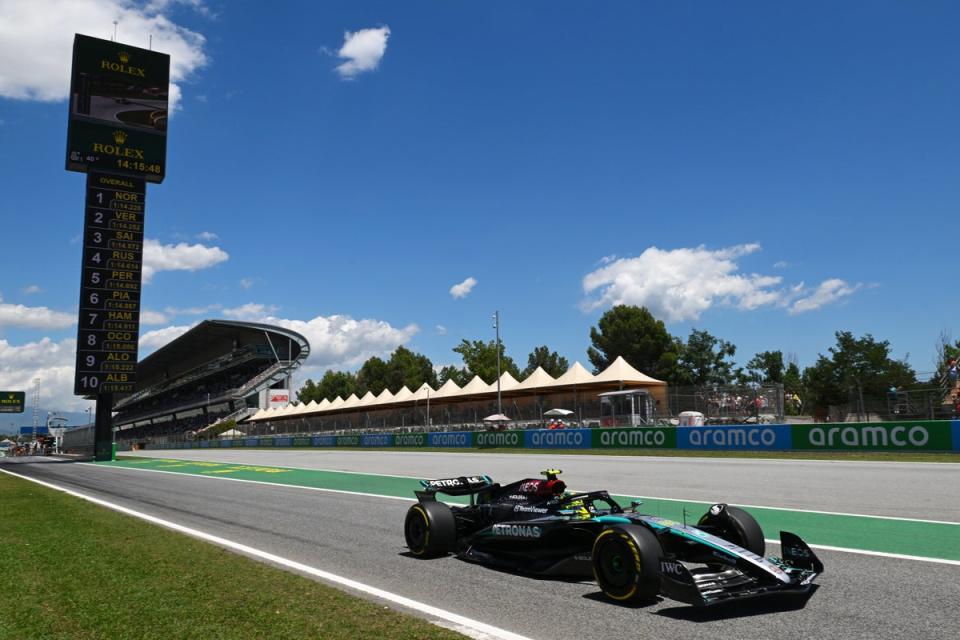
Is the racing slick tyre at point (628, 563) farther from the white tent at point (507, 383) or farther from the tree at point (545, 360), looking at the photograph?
the tree at point (545, 360)

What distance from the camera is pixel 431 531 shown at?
23.9ft

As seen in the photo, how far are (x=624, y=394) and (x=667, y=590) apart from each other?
3151 centimetres

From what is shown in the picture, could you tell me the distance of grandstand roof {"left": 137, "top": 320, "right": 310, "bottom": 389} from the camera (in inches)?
3967

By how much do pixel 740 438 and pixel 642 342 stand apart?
51.3 metres

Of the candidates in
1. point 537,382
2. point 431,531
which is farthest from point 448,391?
point 431,531

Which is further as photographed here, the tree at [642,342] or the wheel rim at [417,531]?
the tree at [642,342]

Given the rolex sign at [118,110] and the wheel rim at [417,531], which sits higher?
the rolex sign at [118,110]

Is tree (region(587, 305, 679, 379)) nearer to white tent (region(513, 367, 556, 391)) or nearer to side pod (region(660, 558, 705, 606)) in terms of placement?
→ white tent (region(513, 367, 556, 391))

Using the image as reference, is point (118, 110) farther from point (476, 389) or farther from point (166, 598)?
point (166, 598)

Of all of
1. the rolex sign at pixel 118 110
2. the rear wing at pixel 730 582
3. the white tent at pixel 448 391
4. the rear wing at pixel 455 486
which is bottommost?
the rear wing at pixel 730 582

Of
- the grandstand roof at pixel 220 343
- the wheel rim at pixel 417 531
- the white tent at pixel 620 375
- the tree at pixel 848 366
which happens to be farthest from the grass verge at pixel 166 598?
the grandstand roof at pixel 220 343

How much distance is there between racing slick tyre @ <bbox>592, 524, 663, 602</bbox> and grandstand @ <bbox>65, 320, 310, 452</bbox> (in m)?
87.2

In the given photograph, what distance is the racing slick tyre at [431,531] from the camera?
7320 mm

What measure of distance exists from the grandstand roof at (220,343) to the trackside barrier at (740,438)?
6398 centimetres
